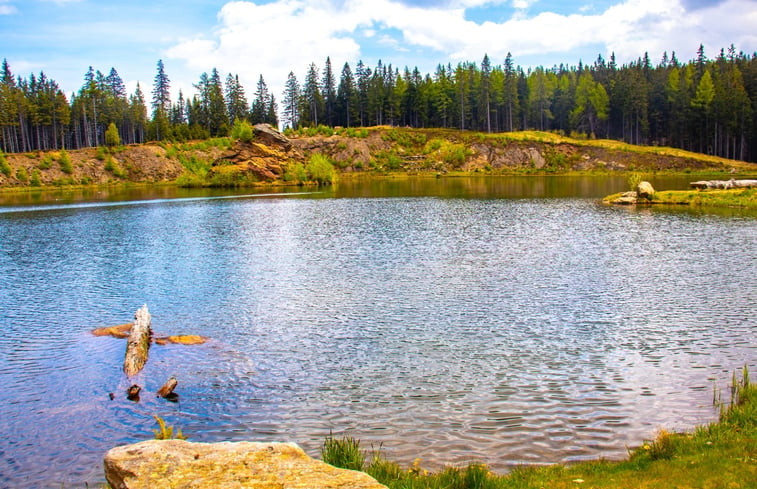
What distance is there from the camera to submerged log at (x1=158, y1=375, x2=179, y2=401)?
53.8ft

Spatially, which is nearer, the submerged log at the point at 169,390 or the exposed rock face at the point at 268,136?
the submerged log at the point at 169,390

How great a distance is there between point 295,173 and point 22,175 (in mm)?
62202

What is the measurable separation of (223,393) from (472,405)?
744 cm

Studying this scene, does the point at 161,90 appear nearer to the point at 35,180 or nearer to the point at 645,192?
the point at 35,180

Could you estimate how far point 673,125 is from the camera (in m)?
159

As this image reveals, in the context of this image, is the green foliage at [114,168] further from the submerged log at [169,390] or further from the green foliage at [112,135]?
the submerged log at [169,390]

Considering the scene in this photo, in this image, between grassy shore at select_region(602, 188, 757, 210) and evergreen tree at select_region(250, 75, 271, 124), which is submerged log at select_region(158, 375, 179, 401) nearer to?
grassy shore at select_region(602, 188, 757, 210)

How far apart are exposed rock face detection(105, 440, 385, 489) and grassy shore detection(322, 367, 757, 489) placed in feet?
9.62

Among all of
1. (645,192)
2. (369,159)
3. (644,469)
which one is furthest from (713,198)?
(369,159)

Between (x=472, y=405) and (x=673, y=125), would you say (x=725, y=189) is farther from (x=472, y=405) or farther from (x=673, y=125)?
(x=673, y=125)

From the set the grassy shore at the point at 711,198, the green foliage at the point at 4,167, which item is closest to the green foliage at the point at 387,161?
the green foliage at the point at 4,167

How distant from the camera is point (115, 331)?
22.9 meters

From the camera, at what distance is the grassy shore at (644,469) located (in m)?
9.43

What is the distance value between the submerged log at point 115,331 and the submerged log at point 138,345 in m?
1.40
